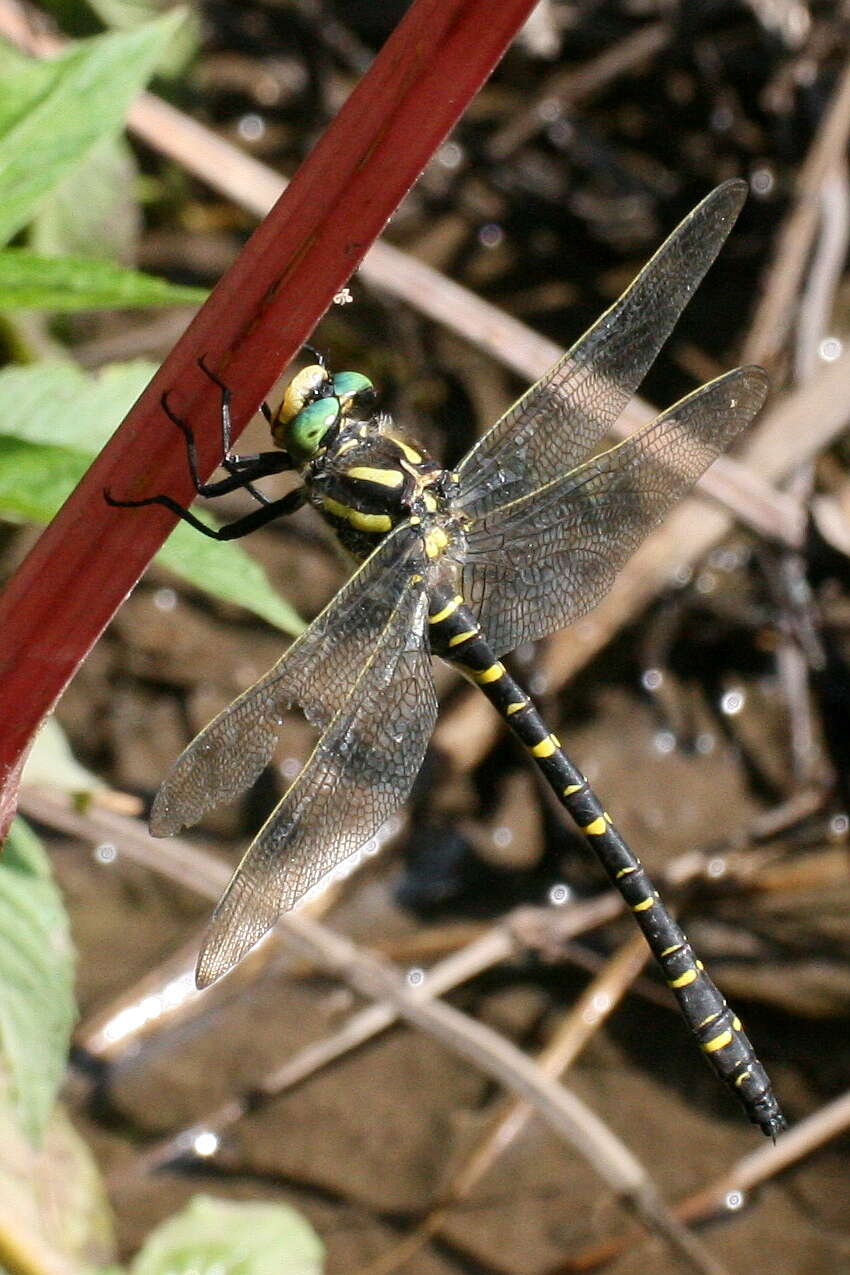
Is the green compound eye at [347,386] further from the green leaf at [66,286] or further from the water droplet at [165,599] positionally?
the water droplet at [165,599]

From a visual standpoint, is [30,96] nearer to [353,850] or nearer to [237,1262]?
[353,850]

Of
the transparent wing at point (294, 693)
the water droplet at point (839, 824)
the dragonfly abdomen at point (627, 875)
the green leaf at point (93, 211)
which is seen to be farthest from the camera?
the water droplet at point (839, 824)

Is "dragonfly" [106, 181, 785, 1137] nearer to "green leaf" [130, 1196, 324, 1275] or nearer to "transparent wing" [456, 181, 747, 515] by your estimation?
"transparent wing" [456, 181, 747, 515]

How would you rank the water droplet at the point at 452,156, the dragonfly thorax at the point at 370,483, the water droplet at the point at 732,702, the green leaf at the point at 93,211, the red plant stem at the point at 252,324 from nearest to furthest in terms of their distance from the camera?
1. the red plant stem at the point at 252,324
2. the dragonfly thorax at the point at 370,483
3. the green leaf at the point at 93,211
4. the water droplet at the point at 732,702
5. the water droplet at the point at 452,156

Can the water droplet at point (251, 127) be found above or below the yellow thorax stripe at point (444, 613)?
below

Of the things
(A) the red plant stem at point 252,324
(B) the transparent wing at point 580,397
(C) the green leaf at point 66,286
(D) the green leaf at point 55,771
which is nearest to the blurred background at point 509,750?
(D) the green leaf at point 55,771

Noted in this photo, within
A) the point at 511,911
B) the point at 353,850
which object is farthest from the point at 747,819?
the point at 353,850
